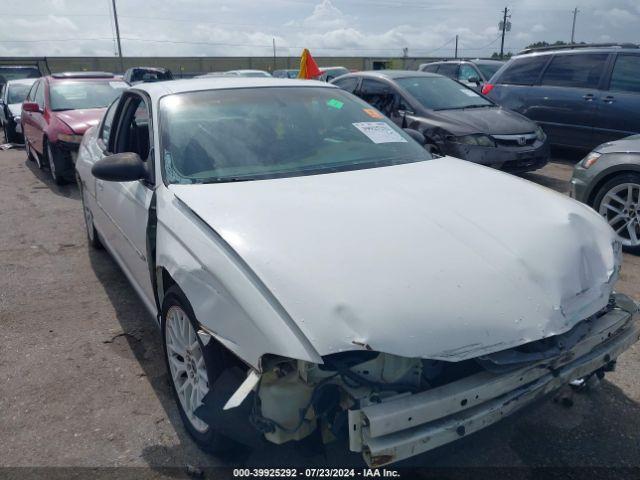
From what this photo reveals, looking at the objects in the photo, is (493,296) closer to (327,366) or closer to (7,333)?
(327,366)

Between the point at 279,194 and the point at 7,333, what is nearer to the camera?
the point at 279,194

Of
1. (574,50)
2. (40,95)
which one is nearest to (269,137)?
(574,50)

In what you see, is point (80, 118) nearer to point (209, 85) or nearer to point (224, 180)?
point (209, 85)

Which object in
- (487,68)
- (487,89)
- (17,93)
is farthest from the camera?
(487,68)

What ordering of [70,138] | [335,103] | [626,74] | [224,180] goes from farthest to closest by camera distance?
[70,138], [626,74], [335,103], [224,180]

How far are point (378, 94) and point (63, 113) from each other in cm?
468

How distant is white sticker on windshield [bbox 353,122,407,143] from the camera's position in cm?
337

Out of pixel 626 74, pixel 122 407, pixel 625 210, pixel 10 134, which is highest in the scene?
pixel 626 74

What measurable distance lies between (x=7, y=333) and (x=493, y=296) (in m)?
3.25

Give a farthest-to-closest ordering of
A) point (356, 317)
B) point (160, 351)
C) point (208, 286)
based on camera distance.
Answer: point (160, 351), point (208, 286), point (356, 317)

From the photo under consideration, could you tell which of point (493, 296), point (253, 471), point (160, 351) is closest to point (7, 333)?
point (160, 351)

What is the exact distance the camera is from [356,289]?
188 centimetres

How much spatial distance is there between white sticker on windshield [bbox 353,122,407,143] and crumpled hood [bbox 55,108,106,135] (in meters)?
5.60

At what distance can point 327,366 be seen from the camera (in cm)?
183
